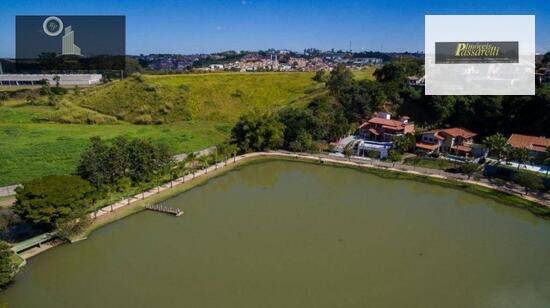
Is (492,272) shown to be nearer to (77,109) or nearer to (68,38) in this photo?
(77,109)

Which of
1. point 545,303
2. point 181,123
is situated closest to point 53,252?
point 545,303

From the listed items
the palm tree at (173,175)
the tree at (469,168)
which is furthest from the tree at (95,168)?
the tree at (469,168)

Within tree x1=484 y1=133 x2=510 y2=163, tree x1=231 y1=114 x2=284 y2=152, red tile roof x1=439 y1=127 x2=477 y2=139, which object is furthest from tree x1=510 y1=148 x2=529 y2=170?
tree x1=231 y1=114 x2=284 y2=152

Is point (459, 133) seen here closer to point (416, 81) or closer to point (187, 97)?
point (416, 81)

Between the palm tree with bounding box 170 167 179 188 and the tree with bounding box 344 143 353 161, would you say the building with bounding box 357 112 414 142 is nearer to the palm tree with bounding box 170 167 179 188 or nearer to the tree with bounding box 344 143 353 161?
the tree with bounding box 344 143 353 161

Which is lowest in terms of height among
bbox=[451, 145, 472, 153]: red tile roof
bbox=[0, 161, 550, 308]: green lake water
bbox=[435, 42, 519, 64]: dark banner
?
bbox=[0, 161, 550, 308]: green lake water

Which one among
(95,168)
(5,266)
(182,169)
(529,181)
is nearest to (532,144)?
(529,181)
